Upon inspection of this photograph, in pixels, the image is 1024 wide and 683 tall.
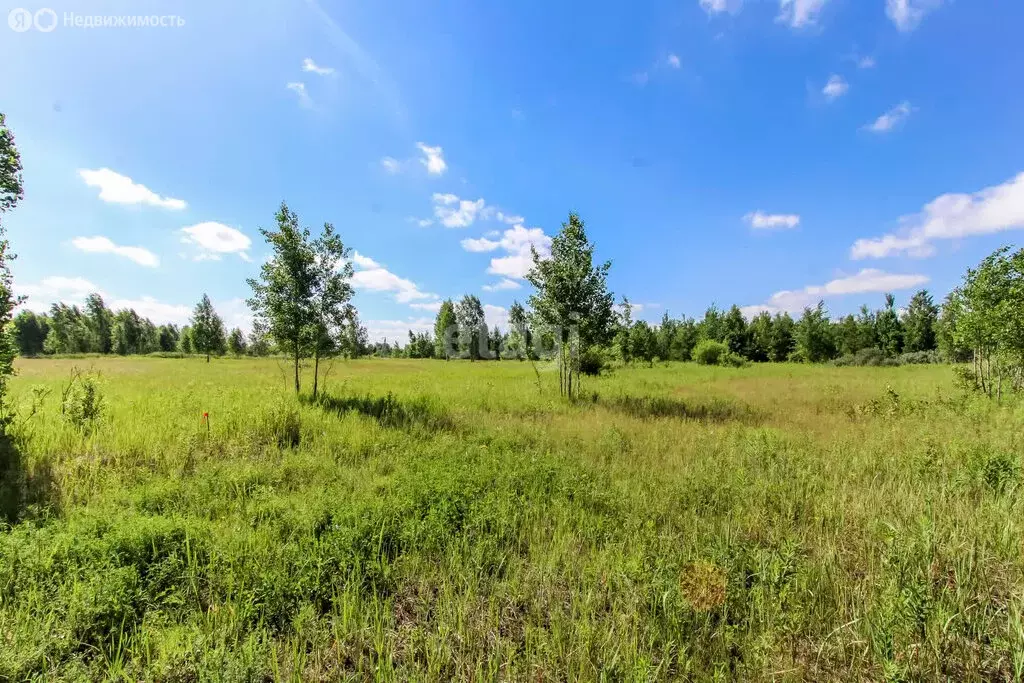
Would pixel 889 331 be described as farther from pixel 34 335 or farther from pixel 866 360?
pixel 34 335

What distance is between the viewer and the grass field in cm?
277

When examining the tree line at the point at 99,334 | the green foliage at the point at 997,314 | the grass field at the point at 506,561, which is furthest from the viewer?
the tree line at the point at 99,334

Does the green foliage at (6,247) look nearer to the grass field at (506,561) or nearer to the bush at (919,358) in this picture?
the grass field at (506,561)

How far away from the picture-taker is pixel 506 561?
4.12 metres

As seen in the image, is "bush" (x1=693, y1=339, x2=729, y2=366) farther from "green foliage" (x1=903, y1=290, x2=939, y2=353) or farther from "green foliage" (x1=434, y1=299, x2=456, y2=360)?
"green foliage" (x1=434, y1=299, x2=456, y2=360)

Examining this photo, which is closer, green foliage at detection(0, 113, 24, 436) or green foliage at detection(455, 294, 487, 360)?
green foliage at detection(0, 113, 24, 436)

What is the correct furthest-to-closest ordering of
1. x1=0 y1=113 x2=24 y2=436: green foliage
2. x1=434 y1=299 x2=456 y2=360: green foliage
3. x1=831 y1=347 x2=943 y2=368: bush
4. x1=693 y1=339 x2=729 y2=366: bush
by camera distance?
x1=434 y1=299 x2=456 y2=360: green foliage → x1=693 y1=339 x2=729 y2=366: bush → x1=831 y1=347 x2=943 y2=368: bush → x1=0 y1=113 x2=24 y2=436: green foliage

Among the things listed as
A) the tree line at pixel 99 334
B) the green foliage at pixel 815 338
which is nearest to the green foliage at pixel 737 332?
the green foliage at pixel 815 338

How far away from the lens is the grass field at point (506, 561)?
2.77m

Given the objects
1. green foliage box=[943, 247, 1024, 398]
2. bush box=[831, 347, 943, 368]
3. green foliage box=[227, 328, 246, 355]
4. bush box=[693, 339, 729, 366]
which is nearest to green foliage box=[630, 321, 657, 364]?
bush box=[693, 339, 729, 366]

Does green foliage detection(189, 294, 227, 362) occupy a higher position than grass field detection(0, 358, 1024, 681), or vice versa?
green foliage detection(189, 294, 227, 362)

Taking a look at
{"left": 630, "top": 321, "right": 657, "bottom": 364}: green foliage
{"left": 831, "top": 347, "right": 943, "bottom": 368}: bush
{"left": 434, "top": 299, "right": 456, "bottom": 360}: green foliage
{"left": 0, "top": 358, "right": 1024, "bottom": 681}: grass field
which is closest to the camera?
{"left": 0, "top": 358, "right": 1024, "bottom": 681}: grass field

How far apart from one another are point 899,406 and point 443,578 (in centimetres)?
1604

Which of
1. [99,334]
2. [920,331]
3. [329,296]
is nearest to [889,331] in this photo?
[920,331]
